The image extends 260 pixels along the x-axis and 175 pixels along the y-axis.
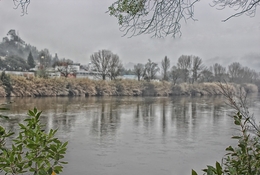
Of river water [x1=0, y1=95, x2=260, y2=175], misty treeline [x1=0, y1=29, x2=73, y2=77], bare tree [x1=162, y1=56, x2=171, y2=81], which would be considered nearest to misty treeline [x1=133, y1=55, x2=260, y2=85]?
bare tree [x1=162, y1=56, x2=171, y2=81]

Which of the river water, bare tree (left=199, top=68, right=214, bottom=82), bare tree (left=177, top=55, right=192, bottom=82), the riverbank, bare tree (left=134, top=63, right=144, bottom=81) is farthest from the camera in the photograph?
bare tree (left=177, top=55, right=192, bottom=82)

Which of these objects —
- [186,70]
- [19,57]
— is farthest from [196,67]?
[19,57]

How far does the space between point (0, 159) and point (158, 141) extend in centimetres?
645

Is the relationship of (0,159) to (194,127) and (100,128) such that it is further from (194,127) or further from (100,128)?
(194,127)

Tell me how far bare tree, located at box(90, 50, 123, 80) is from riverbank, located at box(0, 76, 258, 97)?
8.48 metres

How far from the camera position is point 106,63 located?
45.2 metres

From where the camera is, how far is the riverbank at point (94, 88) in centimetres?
2680

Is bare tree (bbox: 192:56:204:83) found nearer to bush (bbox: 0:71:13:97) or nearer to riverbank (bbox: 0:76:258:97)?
riverbank (bbox: 0:76:258:97)

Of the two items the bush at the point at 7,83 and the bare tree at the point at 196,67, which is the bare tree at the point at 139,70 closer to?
the bare tree at the point at 196,67

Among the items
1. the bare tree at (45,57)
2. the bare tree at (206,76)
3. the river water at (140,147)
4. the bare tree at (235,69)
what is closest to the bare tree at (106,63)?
the bare tree at (45,57)

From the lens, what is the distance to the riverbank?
2680 centimetres

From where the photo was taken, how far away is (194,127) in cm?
1023

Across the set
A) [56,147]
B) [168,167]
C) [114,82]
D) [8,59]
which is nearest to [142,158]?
[168,167]

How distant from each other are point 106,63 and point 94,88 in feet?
41.6
